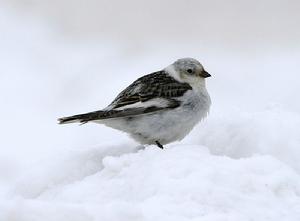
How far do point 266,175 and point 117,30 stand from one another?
760cm

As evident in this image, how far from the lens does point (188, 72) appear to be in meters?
7.89

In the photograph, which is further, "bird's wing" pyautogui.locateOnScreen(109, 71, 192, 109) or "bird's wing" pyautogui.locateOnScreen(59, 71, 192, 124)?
"bird's wing" pyautogui.locateOnScreen(109, 71, 192, 109)

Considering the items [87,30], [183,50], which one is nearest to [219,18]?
[183,50]

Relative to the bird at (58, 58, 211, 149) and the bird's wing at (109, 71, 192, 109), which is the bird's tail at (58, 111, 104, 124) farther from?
the bird's wing at (109, 71, 192, 109)

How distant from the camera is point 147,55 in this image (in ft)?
39.1

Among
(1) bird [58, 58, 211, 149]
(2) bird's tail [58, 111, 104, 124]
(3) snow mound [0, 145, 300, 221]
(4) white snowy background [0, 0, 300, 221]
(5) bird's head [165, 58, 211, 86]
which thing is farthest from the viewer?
(5) bird's head [165, 58, 211, 86]

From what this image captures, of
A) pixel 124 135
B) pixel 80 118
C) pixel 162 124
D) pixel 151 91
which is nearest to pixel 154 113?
pixel 162 124

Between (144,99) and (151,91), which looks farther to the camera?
(151,91)

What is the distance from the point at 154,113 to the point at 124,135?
80.2 inches

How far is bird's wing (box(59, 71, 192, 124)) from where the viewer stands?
7.20 meters

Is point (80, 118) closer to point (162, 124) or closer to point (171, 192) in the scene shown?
point (162, 124)

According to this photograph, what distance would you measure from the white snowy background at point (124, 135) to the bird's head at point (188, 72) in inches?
17.0

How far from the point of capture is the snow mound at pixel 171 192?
16.1 feet

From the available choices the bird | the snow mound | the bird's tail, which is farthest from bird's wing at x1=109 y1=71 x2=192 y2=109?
the snow mound
